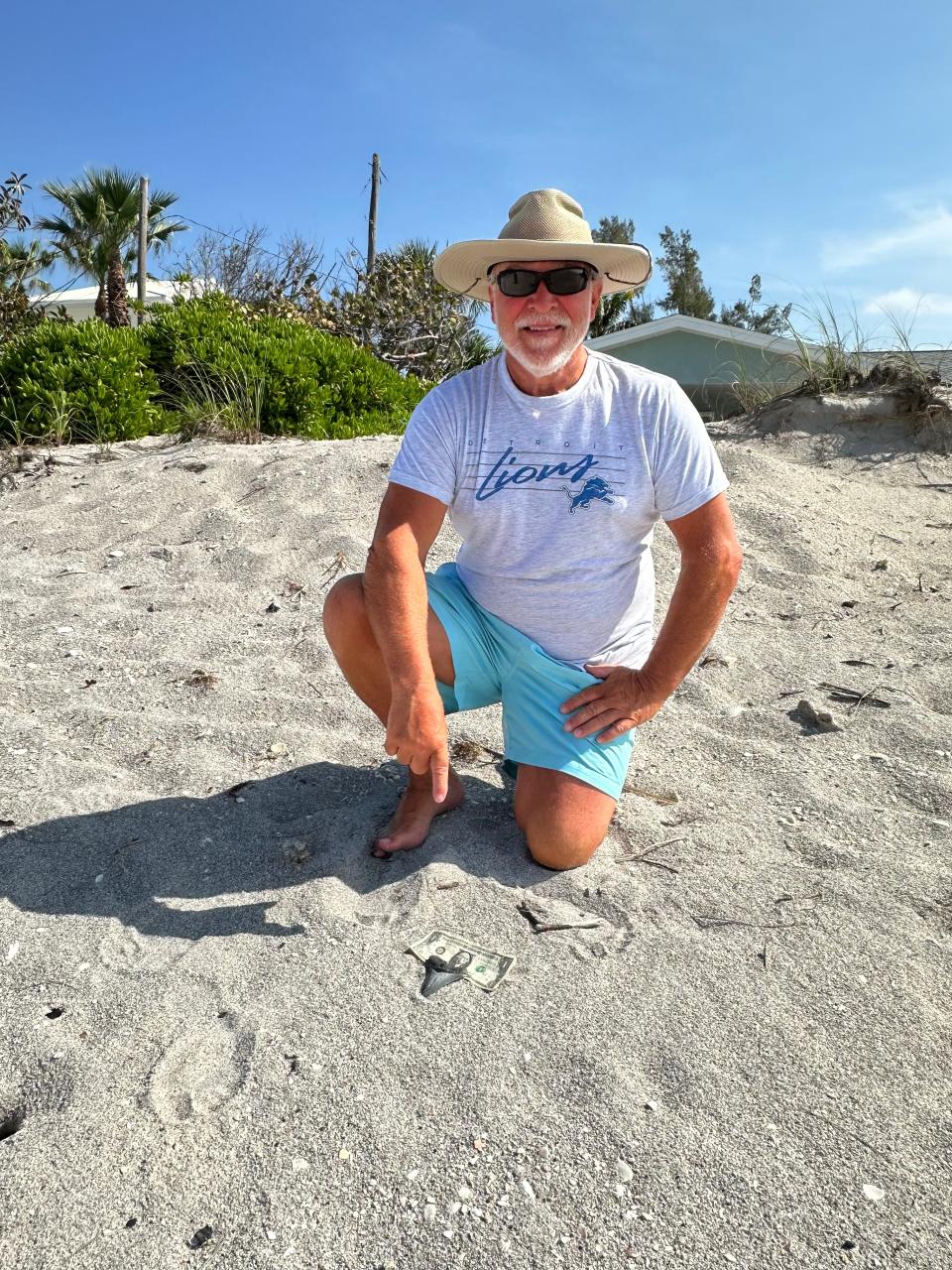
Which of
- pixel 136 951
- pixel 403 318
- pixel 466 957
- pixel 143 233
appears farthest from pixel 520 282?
pixel 143 233

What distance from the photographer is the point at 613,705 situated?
254 cm

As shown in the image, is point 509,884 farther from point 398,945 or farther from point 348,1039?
point 348,1039

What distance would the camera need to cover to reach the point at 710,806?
9.30ft

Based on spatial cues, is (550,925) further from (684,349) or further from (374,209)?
(374,209)

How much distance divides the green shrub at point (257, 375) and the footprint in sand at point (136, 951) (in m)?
5.28

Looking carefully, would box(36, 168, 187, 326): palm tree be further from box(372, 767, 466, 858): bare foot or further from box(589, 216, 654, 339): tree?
box(372, 767, 466, 858): bare foot

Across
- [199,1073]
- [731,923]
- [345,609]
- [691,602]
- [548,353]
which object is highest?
[548,353]

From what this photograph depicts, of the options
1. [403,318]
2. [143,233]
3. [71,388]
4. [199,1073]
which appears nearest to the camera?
[199,1073]

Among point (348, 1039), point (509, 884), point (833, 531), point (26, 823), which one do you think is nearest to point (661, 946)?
point (509, 884)

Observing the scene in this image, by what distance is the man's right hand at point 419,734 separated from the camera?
2.25 meters

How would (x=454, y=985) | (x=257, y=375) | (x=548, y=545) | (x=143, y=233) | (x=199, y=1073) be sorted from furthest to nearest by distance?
(x=143, y=233), (x=257, y=375), (x=548, y=545), (x=454, y=985), (x=199, y=1073)

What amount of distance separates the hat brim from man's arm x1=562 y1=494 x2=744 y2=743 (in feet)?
2.30

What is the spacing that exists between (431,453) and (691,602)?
768mm

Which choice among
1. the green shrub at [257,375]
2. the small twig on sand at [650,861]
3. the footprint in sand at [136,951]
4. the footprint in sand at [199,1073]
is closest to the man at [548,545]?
the small twig on sand at [650,861]
